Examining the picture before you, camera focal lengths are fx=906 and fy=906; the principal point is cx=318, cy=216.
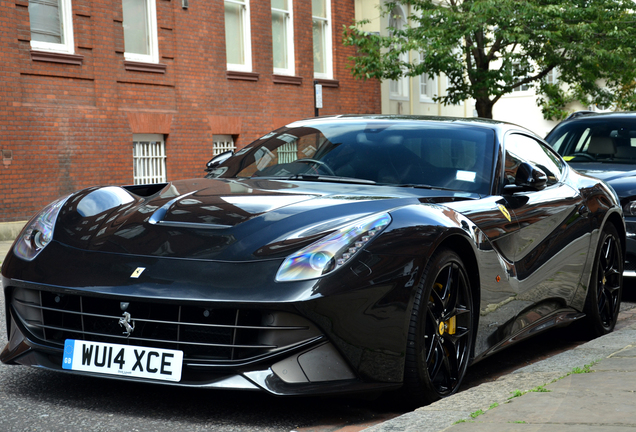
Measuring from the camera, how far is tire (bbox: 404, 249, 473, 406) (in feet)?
13.2

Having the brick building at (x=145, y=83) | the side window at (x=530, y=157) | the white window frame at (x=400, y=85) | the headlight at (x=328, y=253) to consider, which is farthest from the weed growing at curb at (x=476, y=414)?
the white window frame at (x=400, y=85)

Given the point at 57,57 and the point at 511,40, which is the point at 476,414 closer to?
the point at 57,57

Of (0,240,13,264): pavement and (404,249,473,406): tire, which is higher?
(404,249,473,406): tire

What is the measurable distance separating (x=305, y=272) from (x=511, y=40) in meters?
17.8

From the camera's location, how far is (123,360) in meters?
3.86

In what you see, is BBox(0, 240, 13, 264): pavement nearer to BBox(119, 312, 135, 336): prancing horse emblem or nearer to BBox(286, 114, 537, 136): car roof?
BBox(286, 114, 537, 136): car roof

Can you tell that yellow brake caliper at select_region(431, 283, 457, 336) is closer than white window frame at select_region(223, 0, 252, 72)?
Yes

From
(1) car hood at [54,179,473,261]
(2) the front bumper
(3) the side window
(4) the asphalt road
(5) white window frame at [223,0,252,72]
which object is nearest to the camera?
(2) the front bumper

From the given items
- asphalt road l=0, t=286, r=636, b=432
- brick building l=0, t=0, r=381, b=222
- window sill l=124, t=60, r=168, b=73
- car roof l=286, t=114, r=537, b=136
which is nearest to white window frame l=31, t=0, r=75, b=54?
brick building l=0, t=0, r=381, b=222

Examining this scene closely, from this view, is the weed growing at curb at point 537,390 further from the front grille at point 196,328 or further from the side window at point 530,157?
the side window at point 530,157

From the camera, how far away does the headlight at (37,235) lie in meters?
4.32

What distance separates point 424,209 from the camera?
432 cm

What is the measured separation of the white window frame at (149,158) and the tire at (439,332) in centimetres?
1380

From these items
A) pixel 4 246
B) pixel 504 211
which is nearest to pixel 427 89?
pixel 4 246
